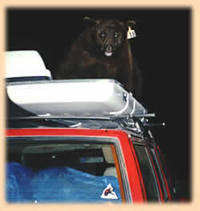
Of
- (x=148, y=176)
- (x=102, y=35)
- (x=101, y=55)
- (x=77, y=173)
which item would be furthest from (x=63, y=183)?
(x=102, y=35)

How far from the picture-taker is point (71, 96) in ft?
7.37

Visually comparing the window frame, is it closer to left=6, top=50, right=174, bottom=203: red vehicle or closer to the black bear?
left=6, top=50, right=174, bottom=203: red vehicle

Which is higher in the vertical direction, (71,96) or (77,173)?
(71,96)

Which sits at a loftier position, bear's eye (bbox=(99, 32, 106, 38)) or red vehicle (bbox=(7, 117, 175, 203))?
bear's eye (bbox=(99, 32, 106, 38))

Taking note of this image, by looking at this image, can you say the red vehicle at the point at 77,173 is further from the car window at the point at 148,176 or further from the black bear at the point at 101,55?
the black bear at the point at 101,55

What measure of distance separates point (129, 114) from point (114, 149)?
349 mm

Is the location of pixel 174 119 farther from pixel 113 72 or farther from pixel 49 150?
pixel 49 150

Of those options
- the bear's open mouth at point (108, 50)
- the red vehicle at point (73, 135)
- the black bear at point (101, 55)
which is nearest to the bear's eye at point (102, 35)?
the black bear at point (101, 55)

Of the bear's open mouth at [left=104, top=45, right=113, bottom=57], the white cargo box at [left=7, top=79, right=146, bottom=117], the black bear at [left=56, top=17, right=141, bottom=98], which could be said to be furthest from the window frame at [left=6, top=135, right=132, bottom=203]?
the bear's open mouth at [left=104, top=45, right=113, bottom=57]

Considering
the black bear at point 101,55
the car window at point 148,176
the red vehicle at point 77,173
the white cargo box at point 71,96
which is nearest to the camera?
the white cargo box at point 71,96

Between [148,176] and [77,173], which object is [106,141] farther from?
[148,176]

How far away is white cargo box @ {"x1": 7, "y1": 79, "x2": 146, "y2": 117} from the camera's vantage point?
221 centimetres

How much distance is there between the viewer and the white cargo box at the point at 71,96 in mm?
2205

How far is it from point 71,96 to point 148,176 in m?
0.97
